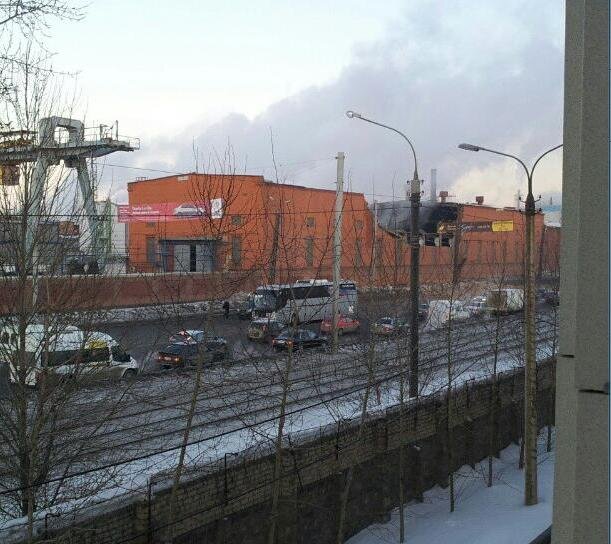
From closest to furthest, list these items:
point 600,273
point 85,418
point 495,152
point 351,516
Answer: point 600,273
point 85,418
point 351,516
point 495,152

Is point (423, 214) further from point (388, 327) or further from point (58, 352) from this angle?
point (58, 352)

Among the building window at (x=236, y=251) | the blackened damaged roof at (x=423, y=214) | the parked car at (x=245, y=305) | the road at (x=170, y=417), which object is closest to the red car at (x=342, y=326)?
the road at (x=170, y=417)

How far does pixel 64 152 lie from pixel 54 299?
1.63m

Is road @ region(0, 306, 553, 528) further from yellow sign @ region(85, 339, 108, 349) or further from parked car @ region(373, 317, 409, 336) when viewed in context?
yellow sign @ region(85, 339, 108, 349)

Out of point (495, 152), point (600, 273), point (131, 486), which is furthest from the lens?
point (495, 152)

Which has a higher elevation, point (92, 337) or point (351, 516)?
point (92, 337)

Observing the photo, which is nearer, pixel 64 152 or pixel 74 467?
pixel 64 152

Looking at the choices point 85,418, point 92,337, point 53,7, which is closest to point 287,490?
point 85,418

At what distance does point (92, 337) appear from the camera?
7781 mm

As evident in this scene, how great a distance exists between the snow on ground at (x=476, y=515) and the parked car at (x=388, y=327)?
12.0ft

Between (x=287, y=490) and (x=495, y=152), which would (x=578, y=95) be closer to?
(x=287, y=490)

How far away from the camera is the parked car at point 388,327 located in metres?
13.3

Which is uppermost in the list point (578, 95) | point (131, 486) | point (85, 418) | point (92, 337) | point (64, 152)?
point (64, 152)

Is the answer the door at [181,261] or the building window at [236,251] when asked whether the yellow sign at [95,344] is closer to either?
the door at [181,261]
